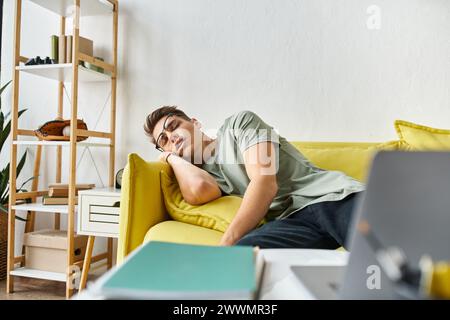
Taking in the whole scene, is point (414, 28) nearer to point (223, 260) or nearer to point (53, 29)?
point (223, 260)

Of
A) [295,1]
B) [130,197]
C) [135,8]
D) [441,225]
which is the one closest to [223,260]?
[441,225]

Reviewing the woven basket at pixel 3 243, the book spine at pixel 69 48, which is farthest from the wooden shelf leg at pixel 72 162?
the woven basket at pixel 3 243

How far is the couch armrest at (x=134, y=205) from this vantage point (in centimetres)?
133

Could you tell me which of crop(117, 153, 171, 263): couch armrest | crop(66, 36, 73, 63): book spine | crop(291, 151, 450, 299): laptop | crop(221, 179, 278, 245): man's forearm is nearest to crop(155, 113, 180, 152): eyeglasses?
crop(117, 153, 171, 263): couch armrest

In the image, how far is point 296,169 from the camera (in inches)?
57.0

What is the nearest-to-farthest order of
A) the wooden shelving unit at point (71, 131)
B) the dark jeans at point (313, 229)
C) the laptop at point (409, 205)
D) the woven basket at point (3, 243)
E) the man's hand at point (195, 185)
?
1. the laptop at point (409, 205)
2. the dark jeans at point (313, 229)
3. the man's hand at point (195, 185)
4. the wooden shelving unit at point (71, 131)
5. the woven basket at point (3, 243)

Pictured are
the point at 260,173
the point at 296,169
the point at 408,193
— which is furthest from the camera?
the point at 296,169

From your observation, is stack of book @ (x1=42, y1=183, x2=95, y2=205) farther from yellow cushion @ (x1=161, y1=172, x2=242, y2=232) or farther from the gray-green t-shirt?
the gray-green t-shirt

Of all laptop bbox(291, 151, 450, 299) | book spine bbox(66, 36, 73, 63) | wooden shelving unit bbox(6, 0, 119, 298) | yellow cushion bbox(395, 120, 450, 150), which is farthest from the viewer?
book spine bbox(66, 36, 73, 63)

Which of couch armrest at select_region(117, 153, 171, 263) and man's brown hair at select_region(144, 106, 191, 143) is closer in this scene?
couch armrest at select_region(117, 153, 171, 263)

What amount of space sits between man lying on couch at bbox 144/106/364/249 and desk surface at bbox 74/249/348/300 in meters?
0.37

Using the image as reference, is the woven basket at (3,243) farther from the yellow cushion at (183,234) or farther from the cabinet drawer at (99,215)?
the yellow cushion at (183,234)

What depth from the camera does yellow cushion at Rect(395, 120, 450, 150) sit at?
1.60 metres

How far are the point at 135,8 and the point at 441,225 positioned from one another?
2336 mm
